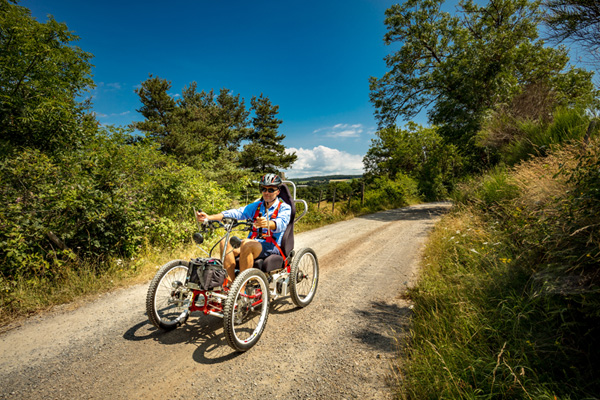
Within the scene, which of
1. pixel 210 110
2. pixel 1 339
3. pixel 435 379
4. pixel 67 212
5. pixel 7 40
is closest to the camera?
pixel 435 379

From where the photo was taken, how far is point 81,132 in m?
5.52

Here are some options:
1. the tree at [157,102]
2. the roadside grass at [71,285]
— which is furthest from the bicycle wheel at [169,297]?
the tree at [157,102]

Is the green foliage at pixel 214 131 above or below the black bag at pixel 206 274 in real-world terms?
above

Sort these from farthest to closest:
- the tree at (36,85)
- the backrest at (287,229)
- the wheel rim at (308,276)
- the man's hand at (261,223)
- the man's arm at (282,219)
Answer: the tree at (36,85), the wheel rim at (308,276), the backrest at (287,229), the man's arm at (282,219), the man's hand at (261,223)

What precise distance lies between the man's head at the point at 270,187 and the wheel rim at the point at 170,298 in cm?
138

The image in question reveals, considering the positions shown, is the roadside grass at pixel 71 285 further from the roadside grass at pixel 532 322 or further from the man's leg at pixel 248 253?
the roadside grass at pixel 532 322

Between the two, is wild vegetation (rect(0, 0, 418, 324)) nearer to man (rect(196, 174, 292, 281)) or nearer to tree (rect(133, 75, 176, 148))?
man (rect(196, 174, 292, 281))

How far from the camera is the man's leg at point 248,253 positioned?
2.97 m

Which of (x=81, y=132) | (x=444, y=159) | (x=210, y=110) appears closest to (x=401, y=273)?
(x=81, y=132)

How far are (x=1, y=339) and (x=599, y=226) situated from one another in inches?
232

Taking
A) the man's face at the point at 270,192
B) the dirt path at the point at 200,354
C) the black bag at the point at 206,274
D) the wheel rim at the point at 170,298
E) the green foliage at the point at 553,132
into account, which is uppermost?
the green foliage at the point at 553,132

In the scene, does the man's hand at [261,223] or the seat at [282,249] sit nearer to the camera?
the man's hand at [261,223]

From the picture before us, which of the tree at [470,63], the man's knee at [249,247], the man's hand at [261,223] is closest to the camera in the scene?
the man's hand at [261,223]

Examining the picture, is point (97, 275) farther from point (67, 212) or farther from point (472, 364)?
point (472, 364)
